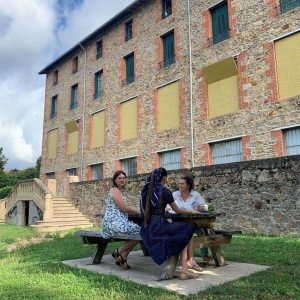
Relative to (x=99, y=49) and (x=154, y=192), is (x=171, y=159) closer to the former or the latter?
(x=99, y=49)

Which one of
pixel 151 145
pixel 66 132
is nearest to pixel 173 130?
pixel 151 145

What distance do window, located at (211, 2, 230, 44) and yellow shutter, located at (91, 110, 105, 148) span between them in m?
9.31

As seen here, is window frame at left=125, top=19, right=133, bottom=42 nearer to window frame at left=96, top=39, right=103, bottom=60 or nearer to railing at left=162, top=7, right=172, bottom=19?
window frame at left=96, top=39, right=103, bottom=60

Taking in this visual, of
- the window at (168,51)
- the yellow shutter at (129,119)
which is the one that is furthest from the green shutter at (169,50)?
the yellow shutter at (129,119)

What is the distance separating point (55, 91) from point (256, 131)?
18999 millimetres

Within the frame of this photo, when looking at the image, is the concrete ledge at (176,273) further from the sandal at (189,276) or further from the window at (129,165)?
the window at (129,165)

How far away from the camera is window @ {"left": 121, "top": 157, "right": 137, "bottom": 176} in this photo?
18469 mm

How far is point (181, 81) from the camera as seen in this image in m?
16.1

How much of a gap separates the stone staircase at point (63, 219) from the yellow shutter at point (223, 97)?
27.8 ft

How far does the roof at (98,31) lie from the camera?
63.6 ft

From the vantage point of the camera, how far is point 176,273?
4543mm

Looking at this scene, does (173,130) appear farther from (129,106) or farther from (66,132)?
(66,132)

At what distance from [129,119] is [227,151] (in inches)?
281

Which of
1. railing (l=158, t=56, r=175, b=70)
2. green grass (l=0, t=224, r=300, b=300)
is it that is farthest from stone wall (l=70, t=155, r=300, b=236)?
railing (l=158, t=56, r=175, b=70)
